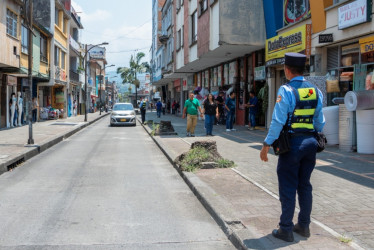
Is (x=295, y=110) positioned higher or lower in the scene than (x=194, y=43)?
lower

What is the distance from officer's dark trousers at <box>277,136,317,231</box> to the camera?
388 cm

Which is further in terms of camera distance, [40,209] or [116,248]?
[40,209]

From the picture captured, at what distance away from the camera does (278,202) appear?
17.9ft

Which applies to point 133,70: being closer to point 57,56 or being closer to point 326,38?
point 57,56

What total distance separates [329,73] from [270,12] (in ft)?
16.4

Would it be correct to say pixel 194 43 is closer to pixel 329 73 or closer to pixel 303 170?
pixel 329 73

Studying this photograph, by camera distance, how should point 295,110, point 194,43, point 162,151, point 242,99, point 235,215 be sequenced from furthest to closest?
point 194,43, point 242,99, point 162,151, point 235,215, point 295,110

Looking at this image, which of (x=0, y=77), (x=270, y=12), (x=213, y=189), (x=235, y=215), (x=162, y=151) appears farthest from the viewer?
(x=0, y=77)

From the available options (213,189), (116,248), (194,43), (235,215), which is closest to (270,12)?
(194,43)

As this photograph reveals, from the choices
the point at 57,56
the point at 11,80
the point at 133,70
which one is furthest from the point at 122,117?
the point at 133,70

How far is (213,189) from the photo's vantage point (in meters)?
6.32

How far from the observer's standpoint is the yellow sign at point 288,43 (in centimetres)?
1305

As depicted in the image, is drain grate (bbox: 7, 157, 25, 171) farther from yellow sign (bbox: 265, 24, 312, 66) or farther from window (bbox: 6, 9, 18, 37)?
window (bbox: 6, 9, 18, 37)

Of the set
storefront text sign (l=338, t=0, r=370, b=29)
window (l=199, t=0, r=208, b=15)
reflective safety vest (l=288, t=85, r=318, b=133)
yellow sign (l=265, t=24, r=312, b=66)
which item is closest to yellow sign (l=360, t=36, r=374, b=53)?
storefront text sign (l=338, t=0, r=370, b=29)
